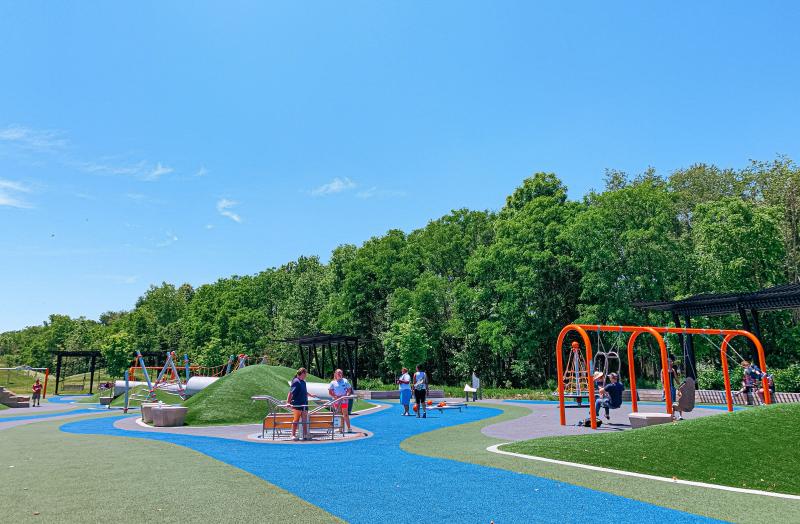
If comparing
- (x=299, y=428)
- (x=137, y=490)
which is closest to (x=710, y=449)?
(x=137, y=490)

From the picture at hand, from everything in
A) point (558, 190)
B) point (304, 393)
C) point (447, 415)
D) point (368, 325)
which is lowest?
point (447, 415)

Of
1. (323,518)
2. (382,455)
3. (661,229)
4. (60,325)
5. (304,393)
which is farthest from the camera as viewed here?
(60,325)

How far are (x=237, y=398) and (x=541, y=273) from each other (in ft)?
90.2

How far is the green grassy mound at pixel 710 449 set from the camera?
7.97 metres

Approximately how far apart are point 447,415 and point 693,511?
14911mm

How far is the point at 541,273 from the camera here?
135 ft

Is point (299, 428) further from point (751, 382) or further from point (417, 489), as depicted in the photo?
point (751, 382)

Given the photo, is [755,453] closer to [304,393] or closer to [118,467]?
[304,393]

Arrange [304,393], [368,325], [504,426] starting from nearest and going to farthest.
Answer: [304,393], [504,426], [368,325]

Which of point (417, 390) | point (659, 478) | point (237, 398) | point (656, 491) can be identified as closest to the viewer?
point (656, 491)

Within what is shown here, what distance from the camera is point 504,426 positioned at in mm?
15633

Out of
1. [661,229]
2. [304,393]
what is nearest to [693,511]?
[304,393]

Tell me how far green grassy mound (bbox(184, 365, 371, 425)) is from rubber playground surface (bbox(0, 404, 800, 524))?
714cm

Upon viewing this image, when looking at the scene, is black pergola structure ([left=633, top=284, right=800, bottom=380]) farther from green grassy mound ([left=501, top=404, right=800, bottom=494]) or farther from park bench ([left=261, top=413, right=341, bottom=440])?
park bench ([left=261, top=413, right=341, bottom=440])
